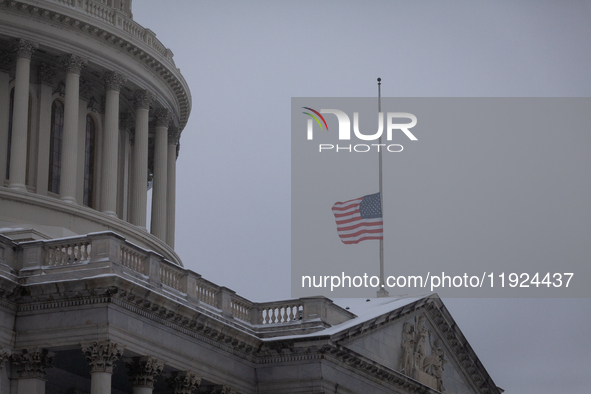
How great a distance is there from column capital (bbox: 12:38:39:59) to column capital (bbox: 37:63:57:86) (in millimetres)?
1417

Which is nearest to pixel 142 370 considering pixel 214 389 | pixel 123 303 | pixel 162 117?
pixel 123 303

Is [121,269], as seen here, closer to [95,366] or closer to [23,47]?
[95,366]

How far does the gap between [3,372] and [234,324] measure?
866 centimetres

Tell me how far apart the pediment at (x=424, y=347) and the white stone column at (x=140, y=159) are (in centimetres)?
1166

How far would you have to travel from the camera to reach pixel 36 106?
47094mm

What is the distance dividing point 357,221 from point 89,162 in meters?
11.7

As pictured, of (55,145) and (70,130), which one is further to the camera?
(55,145)

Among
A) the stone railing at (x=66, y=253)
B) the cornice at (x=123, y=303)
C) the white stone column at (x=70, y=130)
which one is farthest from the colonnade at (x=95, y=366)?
the white stone column at (x=70, y=130)

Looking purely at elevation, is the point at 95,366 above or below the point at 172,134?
below

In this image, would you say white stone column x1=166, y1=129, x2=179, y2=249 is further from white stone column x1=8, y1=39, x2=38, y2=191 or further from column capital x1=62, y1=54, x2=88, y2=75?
white stone column x1=8, y1=39, x2=38, y2=191

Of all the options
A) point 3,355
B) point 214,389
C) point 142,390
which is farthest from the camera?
point 214,389

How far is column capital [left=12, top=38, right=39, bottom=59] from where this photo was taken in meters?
45.3

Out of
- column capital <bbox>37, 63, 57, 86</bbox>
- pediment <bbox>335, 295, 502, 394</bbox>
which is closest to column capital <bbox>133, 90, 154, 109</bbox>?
column capital <bbox>37, 63, 57, 86</bbox>

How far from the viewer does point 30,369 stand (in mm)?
32875
